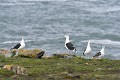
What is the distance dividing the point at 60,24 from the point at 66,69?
43.0 metres

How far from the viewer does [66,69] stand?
17969 millimetres

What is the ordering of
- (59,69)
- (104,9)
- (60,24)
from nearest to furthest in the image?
(59,69) → (60,24) → (104,9)

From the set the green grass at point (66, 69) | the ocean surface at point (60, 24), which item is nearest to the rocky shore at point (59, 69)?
the green grass at point (66, 69)

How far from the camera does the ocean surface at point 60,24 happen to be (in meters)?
49.7

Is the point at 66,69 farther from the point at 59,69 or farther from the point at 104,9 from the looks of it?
the point at 104,9

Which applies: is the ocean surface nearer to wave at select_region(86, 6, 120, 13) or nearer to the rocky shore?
wave at select_region(86, 6, 120, 13)

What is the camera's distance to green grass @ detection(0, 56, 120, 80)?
16.0 meters

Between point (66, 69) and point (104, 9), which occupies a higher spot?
point (104, 9)

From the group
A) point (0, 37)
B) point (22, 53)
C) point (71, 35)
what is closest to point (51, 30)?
point (71, 35)

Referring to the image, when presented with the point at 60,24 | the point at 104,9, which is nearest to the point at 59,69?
the point at 60,24

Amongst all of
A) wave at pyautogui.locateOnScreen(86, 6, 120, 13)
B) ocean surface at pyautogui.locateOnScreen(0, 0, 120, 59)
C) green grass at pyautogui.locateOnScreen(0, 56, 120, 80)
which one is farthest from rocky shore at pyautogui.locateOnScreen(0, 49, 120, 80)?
wave at pyautogui.locateOnScreen(86, 6, 120, 13)

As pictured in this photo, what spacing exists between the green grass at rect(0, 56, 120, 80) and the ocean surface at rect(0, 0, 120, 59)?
22.6 metres

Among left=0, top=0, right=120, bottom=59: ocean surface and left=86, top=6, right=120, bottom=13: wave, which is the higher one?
left=86, top=6, right=120, bottom=13: wave

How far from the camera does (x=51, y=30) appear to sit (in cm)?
5738
